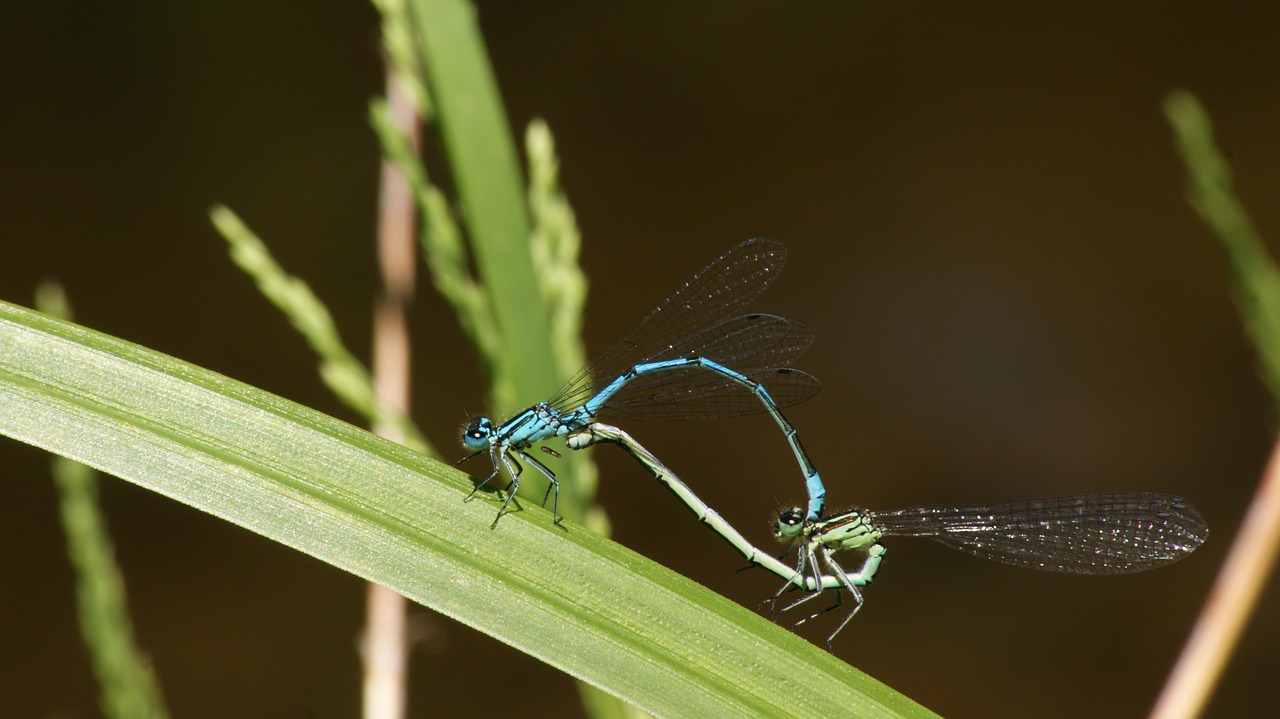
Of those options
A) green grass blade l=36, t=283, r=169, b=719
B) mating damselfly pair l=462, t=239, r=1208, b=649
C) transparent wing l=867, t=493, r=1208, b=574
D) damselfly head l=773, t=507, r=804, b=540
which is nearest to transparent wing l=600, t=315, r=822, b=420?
mating damselfly pair l=462, t=239, r=1208, b=649

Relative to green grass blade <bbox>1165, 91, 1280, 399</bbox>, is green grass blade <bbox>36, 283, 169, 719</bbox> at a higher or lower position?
higher

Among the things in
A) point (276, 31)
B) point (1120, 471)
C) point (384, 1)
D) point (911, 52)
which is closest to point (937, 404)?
point (1120, 471)

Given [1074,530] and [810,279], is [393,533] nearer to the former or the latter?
[1074,530]

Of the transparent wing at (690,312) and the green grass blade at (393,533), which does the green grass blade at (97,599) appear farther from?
the transparent wing at (690,312)

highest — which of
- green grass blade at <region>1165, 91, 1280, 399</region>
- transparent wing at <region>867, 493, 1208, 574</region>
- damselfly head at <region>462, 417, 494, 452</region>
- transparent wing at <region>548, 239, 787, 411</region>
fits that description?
transparent wing at <region>548, 239, 787, 411</region>

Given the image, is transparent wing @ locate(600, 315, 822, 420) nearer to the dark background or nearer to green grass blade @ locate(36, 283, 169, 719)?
green grass blade @ locate(36, 283, 169, 719)

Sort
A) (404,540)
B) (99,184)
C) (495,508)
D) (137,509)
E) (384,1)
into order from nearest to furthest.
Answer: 1. (404,540)
2. (495,508)
3. (384,1)
4. (99,184)
5. (137,509)

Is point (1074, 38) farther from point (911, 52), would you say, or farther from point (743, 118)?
point (743, 118)
